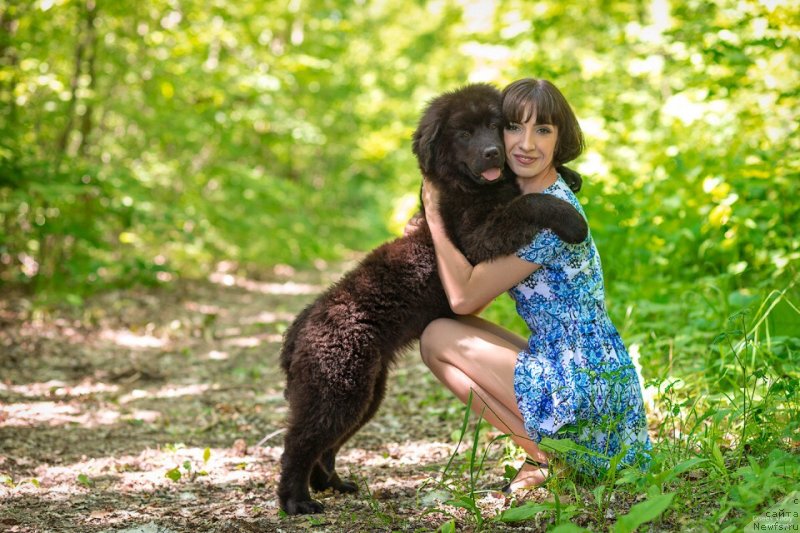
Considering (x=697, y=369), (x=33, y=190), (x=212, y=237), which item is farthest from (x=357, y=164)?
(x=697, y=369)

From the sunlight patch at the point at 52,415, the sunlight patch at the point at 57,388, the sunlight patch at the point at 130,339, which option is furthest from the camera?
→ the sunlight patch at the point at 130,339

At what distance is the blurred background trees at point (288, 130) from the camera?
4715mm

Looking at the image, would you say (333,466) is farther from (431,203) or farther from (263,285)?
(263,285)

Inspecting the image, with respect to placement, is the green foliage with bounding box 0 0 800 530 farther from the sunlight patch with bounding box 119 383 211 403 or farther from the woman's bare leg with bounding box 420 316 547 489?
the sunlight patch with bounding box 119 383 211 403

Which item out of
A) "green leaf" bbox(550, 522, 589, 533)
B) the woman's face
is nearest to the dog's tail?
the woman's face

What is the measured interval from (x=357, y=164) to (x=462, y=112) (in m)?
14.6

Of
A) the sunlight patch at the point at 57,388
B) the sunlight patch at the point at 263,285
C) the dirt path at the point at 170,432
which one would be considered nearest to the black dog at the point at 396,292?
the dirt path at the point at 170,432

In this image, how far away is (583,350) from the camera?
2.67 m

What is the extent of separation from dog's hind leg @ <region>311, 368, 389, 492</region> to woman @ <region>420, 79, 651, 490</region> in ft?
0.80

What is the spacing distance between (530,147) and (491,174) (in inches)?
7.6

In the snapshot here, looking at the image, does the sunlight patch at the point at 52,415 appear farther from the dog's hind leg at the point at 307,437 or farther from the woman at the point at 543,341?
the woman at the point at 543,341

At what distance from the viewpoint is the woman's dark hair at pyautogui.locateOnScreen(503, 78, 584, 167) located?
2787 millimetres

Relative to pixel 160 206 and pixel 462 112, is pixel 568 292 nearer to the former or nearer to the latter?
pixel 462 112

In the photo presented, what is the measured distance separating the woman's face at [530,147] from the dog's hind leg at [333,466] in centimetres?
104
